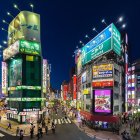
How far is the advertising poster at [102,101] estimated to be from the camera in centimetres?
4709

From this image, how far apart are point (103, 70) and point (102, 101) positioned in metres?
6.57

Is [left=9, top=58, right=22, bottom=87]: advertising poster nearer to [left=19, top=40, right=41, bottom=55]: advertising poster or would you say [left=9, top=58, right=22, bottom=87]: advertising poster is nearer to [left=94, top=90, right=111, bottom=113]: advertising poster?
[left=19, top=40, right=41, bottom=55]: advertising poster

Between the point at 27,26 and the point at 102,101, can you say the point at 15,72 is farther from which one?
the point at 102,101

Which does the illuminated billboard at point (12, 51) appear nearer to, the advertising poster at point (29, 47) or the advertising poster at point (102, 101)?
the advertising poster at point (29, 47)

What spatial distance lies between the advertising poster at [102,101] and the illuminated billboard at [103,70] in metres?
3.45

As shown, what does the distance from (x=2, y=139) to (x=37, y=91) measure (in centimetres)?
2537

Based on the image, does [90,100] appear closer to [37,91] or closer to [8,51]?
[37,91]

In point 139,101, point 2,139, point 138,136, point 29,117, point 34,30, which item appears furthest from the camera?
point 139,101

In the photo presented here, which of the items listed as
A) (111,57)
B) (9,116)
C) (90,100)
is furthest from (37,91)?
(111,57)

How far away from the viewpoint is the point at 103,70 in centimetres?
4838

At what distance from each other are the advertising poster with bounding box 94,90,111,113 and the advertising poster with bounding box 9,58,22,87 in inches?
829

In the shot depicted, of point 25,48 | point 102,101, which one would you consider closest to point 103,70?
point 102,101

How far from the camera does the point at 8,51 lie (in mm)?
64688

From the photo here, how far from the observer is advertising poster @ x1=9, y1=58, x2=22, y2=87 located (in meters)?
59.6
